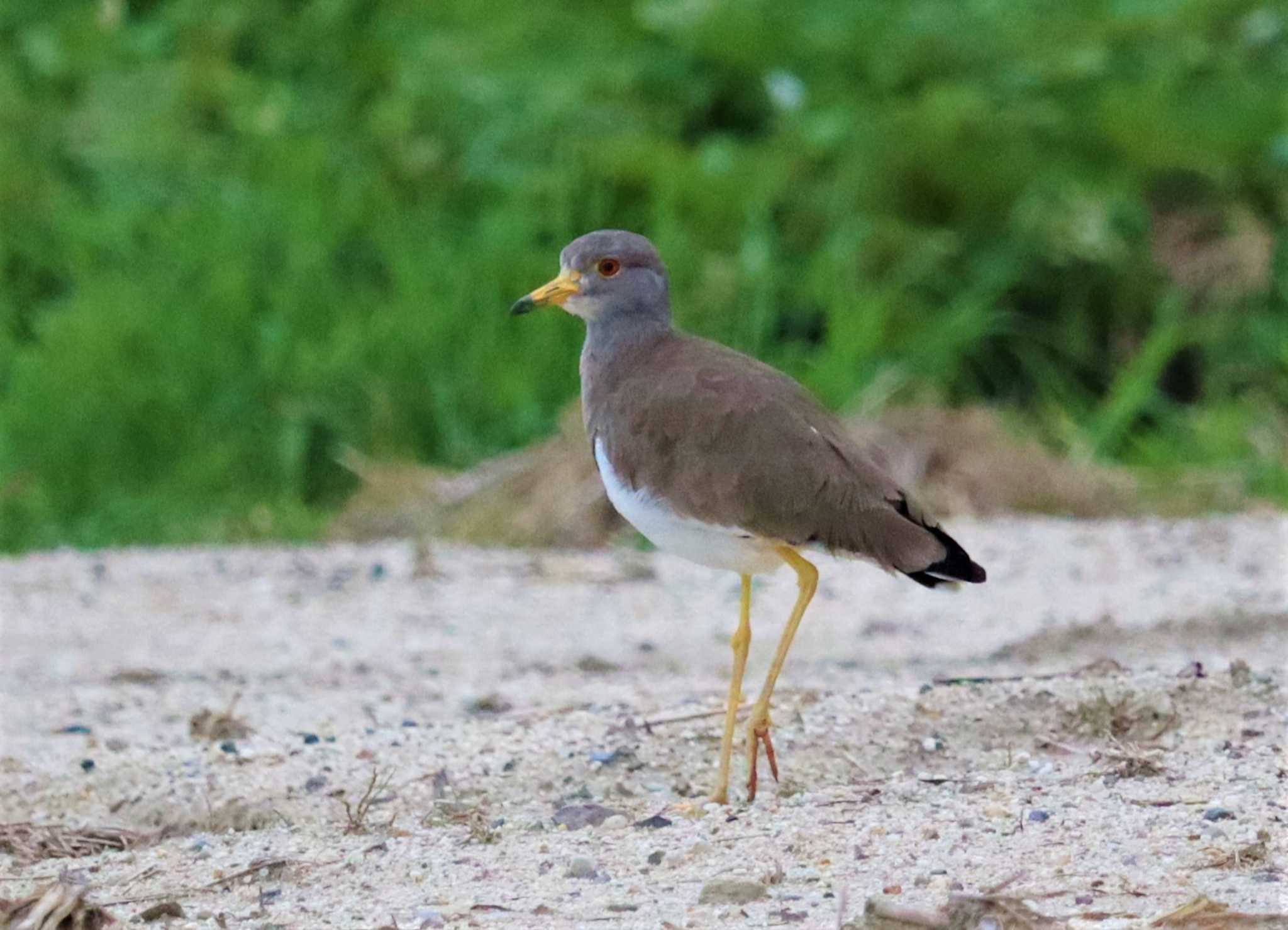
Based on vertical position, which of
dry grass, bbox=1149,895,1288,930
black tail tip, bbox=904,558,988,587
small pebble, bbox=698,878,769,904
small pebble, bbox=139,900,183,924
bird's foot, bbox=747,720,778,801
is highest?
black tail tip, bbox=904,558,988,587

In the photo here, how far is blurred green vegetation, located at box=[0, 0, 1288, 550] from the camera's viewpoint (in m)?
9.27

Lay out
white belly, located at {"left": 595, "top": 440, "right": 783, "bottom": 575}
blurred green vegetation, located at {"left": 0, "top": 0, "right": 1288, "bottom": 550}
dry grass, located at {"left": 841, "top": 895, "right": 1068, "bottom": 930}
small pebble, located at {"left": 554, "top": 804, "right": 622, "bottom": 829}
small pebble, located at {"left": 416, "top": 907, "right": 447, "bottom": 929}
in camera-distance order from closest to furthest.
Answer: dry grass, located at {"left": 841, "top": 895, "right": 1068, "bottom": 930}, small pebble, located at {"left": 416, "top": 907, "right": 447, "bottom": 929}, small pebble, located at {"left": 554, "top": 804, "right": 622, "bottom": 829}, white belly, located at {"left": 595, "top": 440, "right": 783, "bottom": 575}, blurred green vegetation, located at {"left": 0, "top": 0, "right": 1288, "bottom": 550}

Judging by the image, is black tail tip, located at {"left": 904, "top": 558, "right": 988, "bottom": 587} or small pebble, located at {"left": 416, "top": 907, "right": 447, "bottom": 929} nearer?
small pebble, located at {"left": 416, "top": 907, "right": 447, "bottom": 929}

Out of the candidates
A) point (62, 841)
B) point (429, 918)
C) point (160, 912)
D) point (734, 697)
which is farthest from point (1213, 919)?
point (62, 841)

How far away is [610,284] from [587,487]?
3.48 meters

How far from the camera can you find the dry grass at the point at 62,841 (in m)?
4.42

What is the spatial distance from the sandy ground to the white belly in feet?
1.70

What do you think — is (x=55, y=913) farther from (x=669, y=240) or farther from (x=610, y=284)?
(x=669, y=240)

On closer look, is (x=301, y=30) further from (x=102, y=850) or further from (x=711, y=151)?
(x=102, y=850)

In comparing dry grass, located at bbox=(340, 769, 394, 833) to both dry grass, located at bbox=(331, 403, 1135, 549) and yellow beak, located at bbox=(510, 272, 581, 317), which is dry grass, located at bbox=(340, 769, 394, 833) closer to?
yellow beak, located at bbox=(510, 272, 581, 317)

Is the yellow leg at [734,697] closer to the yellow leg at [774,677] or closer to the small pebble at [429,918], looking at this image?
the yellow leg at [774,677]

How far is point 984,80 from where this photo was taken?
10195 mm

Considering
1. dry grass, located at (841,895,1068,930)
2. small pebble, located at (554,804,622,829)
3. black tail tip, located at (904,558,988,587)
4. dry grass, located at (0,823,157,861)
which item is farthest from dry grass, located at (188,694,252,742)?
dry grass, located at (841,895,1068,930)

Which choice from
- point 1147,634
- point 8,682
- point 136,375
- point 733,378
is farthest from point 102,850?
point 136,375
